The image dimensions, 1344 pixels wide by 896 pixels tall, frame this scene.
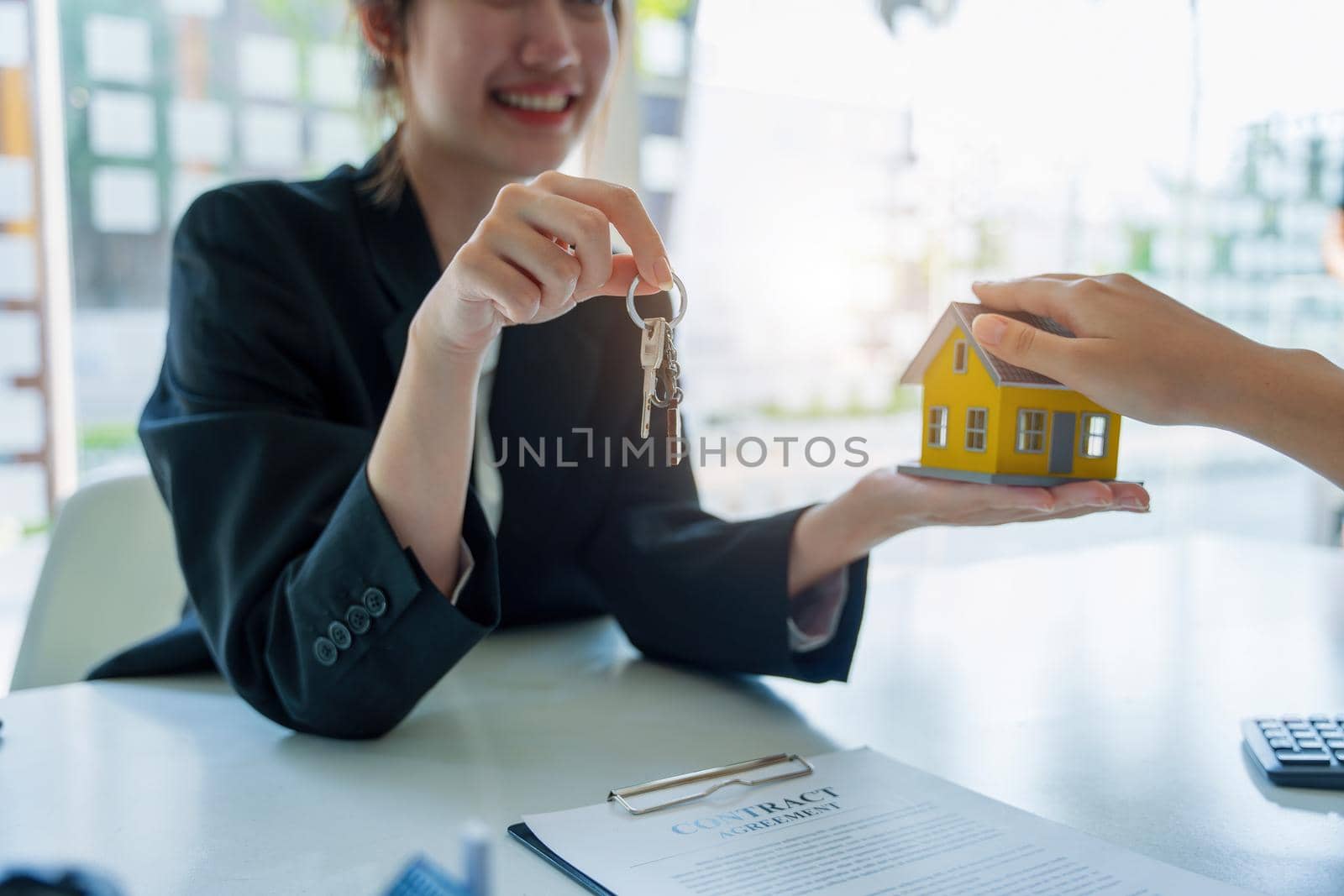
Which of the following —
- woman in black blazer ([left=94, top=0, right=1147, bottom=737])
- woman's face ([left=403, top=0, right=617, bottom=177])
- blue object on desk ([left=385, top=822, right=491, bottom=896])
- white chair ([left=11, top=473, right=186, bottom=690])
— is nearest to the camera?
blue object on desk ([left=385, top=822, right=491, bottom=896])

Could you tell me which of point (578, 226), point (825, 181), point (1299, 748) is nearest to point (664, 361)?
point (578, 226)

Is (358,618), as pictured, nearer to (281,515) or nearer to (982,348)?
(281,515)

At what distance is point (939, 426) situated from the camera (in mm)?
Answer: 1003

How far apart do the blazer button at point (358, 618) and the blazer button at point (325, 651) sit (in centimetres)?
2

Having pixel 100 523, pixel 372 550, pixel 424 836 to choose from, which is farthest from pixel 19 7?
pixel 424 836

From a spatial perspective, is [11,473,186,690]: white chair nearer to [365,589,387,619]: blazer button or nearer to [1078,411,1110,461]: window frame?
[365,589,387,619]: blazer button

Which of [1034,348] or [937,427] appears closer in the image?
[1034,348]

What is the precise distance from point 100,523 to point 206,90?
5.44 feet

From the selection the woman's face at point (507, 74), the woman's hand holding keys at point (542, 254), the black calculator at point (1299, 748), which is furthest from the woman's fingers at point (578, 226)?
the black calculator at point (1299, 748)

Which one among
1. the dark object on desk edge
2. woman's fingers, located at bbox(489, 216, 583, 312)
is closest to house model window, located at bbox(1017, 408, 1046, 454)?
woman's fingers, located at bbox(489, 216, 583, 312)

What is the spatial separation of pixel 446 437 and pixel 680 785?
1.09 ft

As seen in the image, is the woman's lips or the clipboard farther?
the woman's lips

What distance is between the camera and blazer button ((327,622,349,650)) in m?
0.88

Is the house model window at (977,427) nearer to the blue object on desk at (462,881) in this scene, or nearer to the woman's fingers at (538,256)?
the woman's fingers at (538,256)
